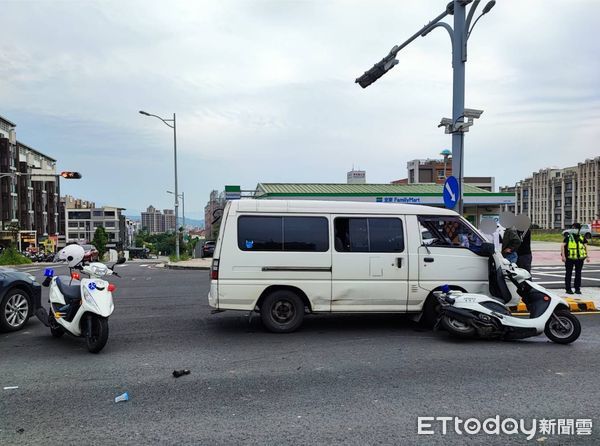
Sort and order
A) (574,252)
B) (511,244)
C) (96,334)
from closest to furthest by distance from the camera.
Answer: (96,334) < (511,244) < (574,252)

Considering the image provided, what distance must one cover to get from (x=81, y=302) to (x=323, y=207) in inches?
148

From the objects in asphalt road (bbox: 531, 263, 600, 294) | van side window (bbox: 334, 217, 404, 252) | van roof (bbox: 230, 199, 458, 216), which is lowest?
asphalt road (bbox: 531, 263, 600, 294)

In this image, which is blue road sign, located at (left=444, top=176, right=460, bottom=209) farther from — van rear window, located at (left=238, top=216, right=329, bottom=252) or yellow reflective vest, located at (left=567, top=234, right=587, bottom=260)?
van rear window, located at (left=238, top=216, right=329, bottom=252)

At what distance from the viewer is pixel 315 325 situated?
8.20 m

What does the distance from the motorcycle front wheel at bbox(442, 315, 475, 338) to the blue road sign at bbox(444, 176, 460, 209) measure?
4.38 m

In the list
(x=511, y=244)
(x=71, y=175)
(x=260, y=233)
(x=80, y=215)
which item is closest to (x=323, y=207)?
(x=260, y=233)

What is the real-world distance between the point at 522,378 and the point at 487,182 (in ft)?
532

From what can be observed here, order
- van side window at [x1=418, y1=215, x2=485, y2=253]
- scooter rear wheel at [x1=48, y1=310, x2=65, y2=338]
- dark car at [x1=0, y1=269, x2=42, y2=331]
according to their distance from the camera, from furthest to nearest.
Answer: van side window at [x1=418, y1=215, x2=485, y2=253] → dark car at [x1=0, y1=269, x2=42, y2=331] → scooter rear wheel at [x1=48, y1=310, x2=65, y2=338]

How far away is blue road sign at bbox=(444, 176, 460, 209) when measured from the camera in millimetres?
10523

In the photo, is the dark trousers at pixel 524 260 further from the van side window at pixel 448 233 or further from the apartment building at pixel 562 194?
the apartment building at pixel 562 194

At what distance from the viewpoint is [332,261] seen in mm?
7434

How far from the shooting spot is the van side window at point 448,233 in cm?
767

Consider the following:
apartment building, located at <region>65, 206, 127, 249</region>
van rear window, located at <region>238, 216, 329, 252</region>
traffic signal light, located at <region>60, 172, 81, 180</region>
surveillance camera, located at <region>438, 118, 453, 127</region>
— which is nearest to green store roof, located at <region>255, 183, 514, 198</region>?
traffic signal light, located at <region>60, 172, 81, 180</region>

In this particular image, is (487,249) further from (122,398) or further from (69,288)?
(69,288)
